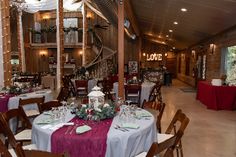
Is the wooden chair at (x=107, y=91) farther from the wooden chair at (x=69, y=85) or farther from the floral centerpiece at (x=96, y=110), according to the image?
the floral centerpiece at (x=96, y=110)

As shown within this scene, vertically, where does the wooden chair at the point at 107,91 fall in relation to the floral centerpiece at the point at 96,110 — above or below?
below

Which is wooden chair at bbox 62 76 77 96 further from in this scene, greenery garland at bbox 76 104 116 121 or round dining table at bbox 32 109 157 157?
round dining table at bbox 32 109 157 157

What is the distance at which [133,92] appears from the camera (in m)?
6.73

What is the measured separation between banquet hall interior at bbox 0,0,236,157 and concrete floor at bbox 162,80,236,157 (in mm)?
19

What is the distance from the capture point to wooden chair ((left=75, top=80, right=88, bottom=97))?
864cm

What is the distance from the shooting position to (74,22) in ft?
56.7

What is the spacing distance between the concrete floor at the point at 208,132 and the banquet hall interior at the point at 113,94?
0.06ft

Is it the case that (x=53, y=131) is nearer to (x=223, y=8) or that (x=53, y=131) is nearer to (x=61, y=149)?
(x=61, y=149)

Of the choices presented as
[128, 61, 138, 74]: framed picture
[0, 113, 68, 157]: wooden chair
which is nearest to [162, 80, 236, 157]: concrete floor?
[0, 113, 68, 157]: wooden chair

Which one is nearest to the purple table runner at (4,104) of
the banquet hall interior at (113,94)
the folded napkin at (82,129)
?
the banquet hall interior at (113,94)

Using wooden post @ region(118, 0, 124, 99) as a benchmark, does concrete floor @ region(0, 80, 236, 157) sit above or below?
below

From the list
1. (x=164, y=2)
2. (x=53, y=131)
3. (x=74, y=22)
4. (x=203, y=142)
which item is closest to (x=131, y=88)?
(x=203, y=142)

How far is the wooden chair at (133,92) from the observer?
6.54 m

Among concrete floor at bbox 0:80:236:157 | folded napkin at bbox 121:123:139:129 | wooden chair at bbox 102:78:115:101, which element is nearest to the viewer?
folded napkin at bbox 121:123:139:129
